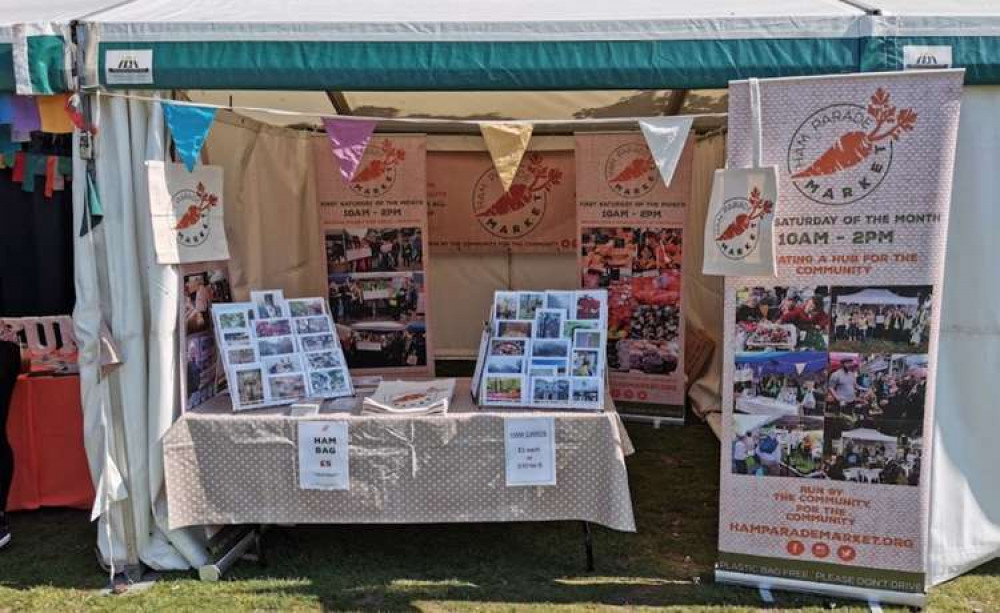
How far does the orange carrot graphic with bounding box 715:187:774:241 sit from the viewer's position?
258 cm

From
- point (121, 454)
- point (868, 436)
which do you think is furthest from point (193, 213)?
point (868, 436)

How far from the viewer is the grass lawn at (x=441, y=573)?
269 cm

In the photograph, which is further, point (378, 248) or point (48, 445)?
point (378, 248)

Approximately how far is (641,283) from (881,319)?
84.5 inches

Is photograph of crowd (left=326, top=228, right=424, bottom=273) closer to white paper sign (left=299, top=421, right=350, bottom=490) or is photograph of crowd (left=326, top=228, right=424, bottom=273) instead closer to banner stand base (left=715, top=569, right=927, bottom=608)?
white paper sign (left=299, top=421, right=350, bottom=490)

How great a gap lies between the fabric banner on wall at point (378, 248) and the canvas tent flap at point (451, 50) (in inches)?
51.6

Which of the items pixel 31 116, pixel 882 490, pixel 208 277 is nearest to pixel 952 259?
pixel 882 490

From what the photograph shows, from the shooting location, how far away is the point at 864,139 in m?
2.52

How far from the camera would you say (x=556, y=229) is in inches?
252

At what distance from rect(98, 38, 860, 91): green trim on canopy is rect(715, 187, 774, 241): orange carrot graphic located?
0.44m

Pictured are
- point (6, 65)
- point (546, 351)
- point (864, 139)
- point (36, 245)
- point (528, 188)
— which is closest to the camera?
point (864, 139)

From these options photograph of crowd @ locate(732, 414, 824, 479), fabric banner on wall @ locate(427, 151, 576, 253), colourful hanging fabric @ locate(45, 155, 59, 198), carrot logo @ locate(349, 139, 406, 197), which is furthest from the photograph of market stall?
fabric banner on wall @ locate(427, 151, 576, 253)

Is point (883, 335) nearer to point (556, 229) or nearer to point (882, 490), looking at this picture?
point (882, 490)

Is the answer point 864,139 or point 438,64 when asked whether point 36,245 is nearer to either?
point 438,64
